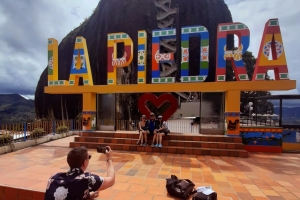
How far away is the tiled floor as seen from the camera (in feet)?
10.5

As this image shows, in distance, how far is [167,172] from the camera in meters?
4.42

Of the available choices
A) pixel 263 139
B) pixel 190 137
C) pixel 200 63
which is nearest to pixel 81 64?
pixel 200 63

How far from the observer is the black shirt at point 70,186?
5.36 ft

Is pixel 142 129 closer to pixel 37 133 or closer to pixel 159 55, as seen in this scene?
pixel 159 55

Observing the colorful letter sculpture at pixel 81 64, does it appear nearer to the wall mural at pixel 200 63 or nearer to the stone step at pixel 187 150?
the wall mural at pixel 200 63

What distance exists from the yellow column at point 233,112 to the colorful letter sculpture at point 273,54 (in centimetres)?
107

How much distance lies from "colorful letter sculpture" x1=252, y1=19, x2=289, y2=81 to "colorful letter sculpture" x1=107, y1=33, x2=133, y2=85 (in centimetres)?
531

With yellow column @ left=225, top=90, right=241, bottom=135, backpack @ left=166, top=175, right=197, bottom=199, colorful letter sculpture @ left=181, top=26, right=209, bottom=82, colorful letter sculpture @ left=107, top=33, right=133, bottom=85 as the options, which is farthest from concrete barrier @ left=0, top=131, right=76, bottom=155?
yellow column @ left=225, top=90, right=241, bottom=135

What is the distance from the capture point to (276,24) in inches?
255

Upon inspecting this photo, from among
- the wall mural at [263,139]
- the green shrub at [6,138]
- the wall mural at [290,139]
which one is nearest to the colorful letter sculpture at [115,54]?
the green shrub at [6,138]

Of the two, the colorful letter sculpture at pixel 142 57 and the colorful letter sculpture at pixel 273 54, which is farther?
the colorful letter sculpture at pixel 142 57

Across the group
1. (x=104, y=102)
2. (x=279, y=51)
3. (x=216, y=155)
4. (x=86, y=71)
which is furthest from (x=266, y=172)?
(x=86, y=71)

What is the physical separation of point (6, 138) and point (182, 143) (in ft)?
23.0

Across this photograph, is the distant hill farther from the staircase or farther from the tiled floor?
the tiled floor
